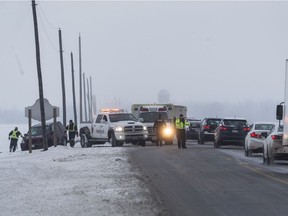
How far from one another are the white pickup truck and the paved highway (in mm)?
11689

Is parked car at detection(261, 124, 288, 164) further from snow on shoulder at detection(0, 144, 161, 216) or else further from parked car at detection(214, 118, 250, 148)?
parked car at detection(214, 118, 250, 148)

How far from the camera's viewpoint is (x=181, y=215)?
35.2 feet

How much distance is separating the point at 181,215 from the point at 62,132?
33.3 meters

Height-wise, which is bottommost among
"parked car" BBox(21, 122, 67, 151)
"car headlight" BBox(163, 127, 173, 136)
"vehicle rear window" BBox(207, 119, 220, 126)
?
"parked car" BBox(21, 122, 67, 151)

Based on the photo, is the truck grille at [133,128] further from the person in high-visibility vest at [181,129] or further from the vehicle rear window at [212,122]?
the vehicle rear window at [212,122]

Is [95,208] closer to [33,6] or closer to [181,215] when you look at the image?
[181,215]

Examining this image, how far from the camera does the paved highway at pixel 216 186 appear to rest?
11.5 metres

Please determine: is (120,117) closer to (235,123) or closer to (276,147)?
(235,123)

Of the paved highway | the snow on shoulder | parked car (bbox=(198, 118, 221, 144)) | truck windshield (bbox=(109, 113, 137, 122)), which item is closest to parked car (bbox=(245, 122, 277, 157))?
the paved highway

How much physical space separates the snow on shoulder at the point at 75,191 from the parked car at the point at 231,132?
1406 centimetres

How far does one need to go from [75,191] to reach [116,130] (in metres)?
21.7

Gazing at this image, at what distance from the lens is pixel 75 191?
46.4 ft

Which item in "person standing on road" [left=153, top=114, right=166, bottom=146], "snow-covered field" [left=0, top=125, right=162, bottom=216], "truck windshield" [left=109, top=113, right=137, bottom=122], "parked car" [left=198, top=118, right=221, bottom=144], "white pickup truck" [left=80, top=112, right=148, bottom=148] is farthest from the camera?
"parked car" [left=198, top=118, right=221, bottom=144]

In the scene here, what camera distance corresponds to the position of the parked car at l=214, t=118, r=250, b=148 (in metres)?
34.7
